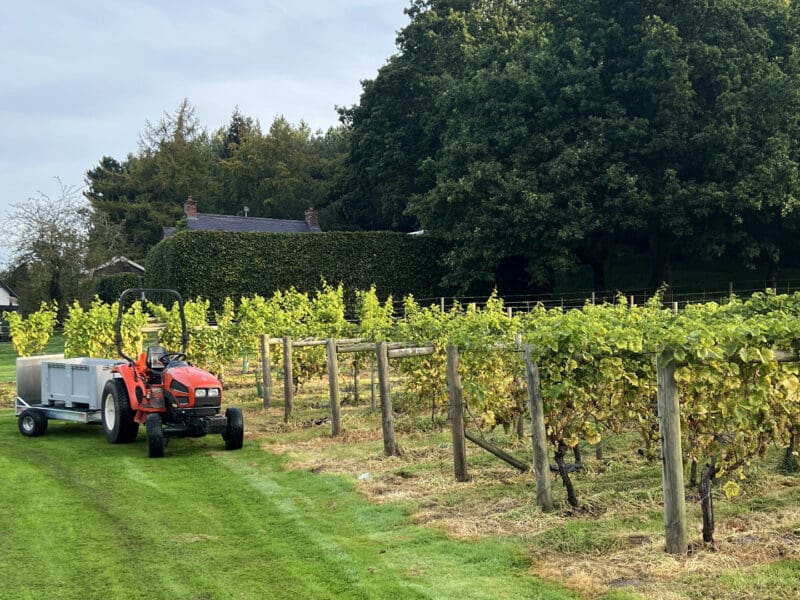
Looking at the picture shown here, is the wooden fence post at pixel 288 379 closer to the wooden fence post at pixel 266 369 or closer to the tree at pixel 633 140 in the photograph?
the wooden fence post at pixel 266 369

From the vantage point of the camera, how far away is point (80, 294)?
3462 cm

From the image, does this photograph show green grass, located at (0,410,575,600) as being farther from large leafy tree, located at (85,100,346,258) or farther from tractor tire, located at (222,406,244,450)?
large leafy tree, located at (85,100,346,258)

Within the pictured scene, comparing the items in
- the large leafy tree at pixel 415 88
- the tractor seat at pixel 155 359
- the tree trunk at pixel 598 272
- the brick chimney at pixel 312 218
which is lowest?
the tractor seat at pixel 155 359

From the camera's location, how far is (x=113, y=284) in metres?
35.6

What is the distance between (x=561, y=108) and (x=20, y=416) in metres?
21.3

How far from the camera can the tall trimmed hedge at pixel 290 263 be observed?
27281 mm

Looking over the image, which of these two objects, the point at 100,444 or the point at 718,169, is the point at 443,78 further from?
the point at 100,444

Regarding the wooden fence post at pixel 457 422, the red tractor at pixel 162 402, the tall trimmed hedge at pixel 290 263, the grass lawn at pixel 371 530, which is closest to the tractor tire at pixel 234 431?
the red tractor at pixel 162 402

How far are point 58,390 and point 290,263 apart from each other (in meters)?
17.9

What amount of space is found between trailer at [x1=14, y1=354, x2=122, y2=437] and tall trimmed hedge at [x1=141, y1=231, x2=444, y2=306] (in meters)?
15.0

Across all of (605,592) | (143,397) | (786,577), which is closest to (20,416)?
(143,397)

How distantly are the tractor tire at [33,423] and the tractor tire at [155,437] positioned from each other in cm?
290

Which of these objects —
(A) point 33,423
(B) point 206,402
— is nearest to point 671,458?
(B) point 206,402

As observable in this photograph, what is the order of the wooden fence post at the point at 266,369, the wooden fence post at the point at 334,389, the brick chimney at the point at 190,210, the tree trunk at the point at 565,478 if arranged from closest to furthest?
the tree trunk at the point at 565,478
the wooden fence post at the point at 334,389
the wooden fence post at the point at 266,369
the brick chimney at the point at 190,210
